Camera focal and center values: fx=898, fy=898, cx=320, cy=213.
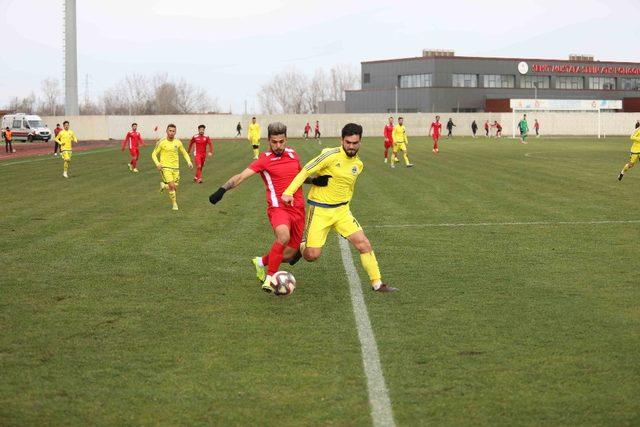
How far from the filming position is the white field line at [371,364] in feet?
17.8

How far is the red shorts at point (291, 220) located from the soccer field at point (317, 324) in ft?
1.83

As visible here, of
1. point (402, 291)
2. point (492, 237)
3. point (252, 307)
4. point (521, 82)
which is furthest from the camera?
point (521, 82)

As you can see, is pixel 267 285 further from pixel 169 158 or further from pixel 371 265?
pixel 169 158

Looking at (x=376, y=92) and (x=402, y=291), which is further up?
(x=376, y=92)

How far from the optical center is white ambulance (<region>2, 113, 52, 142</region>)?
7138 centimetres

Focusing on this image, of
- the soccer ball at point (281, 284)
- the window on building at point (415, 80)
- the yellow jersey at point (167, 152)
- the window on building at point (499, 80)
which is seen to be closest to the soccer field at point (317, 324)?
the soccer ball at point (281, 284)

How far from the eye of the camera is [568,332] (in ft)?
24.6

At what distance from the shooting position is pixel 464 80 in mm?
109625

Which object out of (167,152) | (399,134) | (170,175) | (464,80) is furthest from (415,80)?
(170,175)

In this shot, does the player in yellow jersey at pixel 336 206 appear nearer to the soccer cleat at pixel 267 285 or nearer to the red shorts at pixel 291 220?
the red shorts at pixel 291 220

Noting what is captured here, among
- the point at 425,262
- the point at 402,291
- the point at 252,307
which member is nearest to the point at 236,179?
the point at 252,307

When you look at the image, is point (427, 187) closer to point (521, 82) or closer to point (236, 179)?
point (236, 179)

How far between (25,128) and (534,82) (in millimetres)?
64751

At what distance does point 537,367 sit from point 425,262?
16.4 feet
